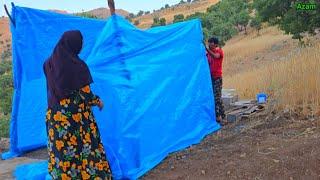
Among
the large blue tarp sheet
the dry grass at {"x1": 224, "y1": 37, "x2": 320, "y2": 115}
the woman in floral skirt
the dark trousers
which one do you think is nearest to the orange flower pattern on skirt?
the woman in floral skirt

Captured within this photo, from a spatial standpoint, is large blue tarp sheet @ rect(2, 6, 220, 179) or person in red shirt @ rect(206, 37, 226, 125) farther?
person in red shirt @ rect(206, 37, 226, 125)

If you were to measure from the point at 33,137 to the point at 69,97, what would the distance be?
3076mm

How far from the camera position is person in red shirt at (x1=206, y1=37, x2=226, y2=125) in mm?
7911

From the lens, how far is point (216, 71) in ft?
26.3

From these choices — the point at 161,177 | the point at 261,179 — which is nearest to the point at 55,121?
the point at 161,177


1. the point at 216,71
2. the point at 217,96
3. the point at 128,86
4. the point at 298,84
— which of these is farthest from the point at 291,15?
the point at 128,86

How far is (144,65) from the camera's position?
19.5ft

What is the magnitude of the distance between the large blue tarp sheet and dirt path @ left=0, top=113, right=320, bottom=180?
0.26 meters

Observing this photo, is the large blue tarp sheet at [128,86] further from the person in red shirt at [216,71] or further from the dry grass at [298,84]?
the dry grass at [298,84]

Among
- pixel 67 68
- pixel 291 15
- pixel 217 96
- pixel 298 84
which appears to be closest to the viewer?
pixel 67 68

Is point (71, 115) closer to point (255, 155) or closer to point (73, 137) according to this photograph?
point (73, 137)

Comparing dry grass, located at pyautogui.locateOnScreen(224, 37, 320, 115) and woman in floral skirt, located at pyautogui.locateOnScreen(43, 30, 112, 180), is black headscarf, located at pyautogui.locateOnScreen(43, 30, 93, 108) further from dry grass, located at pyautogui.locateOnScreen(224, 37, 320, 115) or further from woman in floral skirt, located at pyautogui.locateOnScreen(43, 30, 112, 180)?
dry grass, located at pyautogui.locateOnScreen(224, 37, 320, 115)

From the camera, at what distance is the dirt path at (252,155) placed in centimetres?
495

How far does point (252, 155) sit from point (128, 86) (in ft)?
5.19
